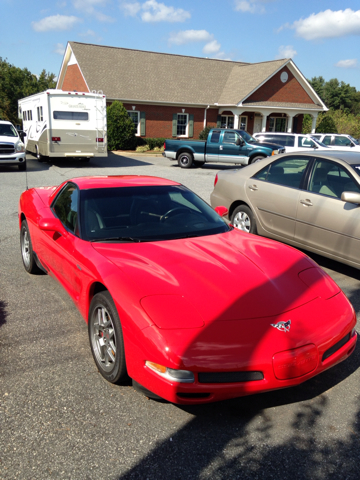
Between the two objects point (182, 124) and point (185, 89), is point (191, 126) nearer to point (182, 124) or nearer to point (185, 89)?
point (182, 124)

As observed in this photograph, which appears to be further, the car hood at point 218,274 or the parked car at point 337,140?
the parked car at point 337,140

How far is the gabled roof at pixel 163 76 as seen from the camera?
29672 mm

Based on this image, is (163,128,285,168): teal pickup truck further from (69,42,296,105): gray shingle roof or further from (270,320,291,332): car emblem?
(270,320,291,332): car emblem

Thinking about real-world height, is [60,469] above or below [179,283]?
below

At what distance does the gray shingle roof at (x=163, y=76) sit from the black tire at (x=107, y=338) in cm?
2750

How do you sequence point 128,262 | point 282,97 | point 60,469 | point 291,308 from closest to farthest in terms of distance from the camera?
point 60,469, point 291,308, point 128,262, point 282,97

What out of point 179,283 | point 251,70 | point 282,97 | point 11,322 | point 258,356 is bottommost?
point 11,322

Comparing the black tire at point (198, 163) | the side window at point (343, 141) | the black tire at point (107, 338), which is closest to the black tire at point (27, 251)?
the black tire at point (107, 338)

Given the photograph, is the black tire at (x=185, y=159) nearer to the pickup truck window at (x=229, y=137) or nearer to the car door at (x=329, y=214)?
the pickup truck window at (x=229, y=137)

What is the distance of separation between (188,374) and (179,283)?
722 millimetres

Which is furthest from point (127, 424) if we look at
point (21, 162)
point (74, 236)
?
point (21, 162)

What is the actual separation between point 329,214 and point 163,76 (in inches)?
1166

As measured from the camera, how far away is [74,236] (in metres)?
3.84

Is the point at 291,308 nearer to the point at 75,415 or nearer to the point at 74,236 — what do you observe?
the point at 75,415
